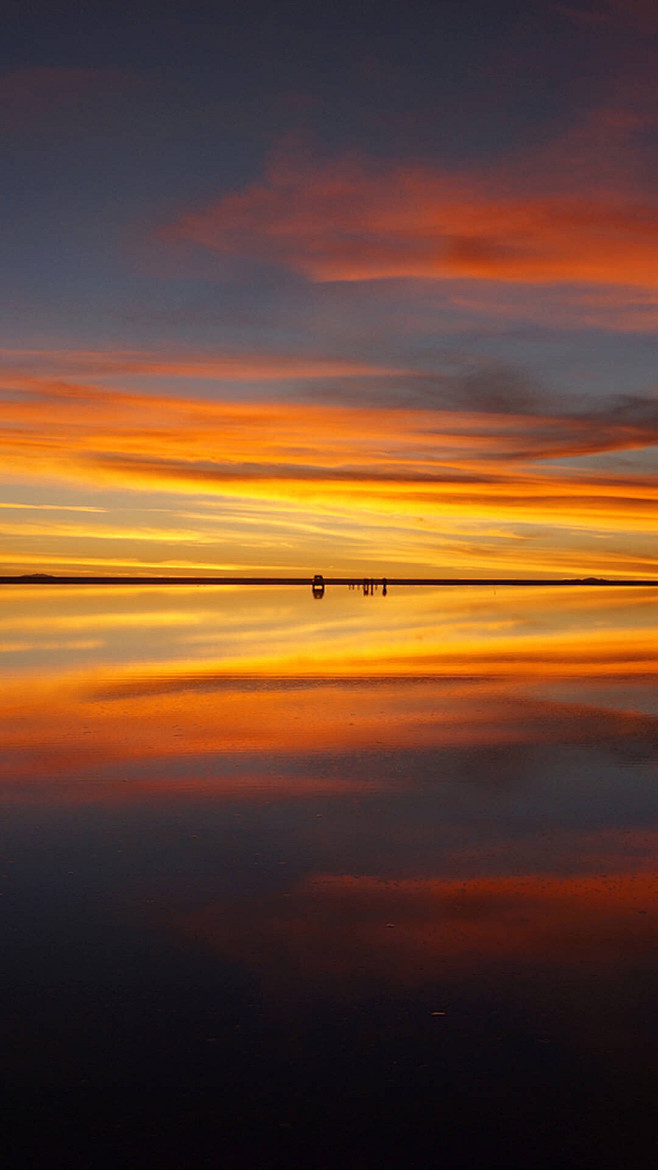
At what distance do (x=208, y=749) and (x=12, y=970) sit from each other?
27.4 feet

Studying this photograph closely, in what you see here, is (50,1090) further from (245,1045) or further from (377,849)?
(377,849)

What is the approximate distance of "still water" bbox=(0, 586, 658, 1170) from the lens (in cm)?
525

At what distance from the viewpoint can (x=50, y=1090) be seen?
5.50 m

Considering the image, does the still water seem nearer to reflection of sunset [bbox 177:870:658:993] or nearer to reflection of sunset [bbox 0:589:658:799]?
reflection of sunset [bbox 177:870:658:993]

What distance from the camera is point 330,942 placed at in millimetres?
Result: 7602

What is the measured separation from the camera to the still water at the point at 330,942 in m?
5.25

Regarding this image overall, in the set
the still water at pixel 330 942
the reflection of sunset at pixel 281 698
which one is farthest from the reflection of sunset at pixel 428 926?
the reflection of sunset at pixel 281 698

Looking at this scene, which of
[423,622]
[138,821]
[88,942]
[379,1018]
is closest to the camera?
[379,1018]

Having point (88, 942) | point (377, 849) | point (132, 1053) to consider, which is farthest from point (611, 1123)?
point (377, 849)

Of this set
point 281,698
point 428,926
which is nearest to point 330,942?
point 428,926

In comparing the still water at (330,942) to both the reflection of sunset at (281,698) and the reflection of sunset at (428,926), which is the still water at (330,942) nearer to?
the reflection of sunset at (428,926)

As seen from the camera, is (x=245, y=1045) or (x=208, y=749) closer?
(x=245, y=1045)

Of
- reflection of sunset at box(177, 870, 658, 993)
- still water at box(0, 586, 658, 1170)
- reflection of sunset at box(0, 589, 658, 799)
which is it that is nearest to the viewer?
still water at box(0, 586, 658, 1170)

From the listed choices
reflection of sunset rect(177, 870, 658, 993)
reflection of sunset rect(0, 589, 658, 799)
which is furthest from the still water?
reflection of sunset rect(0, 589, 658, 799)
